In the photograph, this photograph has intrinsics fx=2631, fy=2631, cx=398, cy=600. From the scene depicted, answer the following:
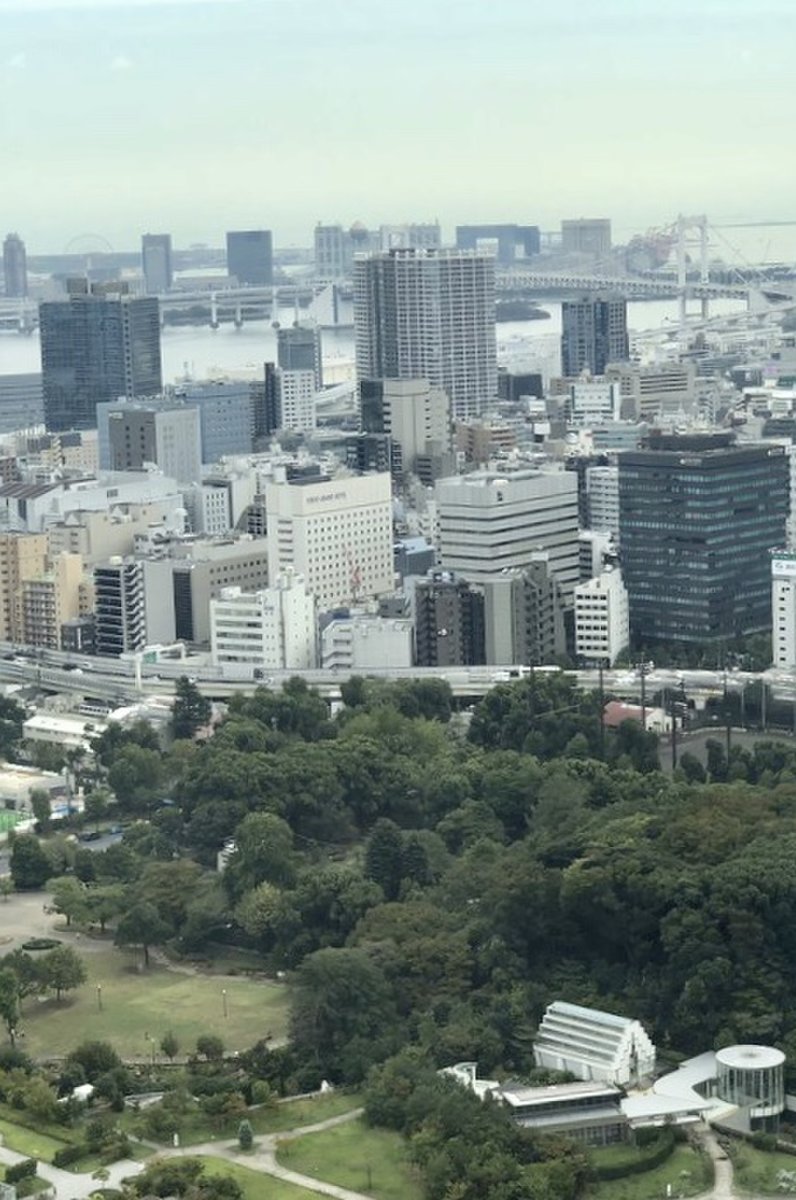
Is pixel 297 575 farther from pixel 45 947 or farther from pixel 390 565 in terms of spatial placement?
pixel 45 947

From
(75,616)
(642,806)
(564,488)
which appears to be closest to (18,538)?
(75,616)

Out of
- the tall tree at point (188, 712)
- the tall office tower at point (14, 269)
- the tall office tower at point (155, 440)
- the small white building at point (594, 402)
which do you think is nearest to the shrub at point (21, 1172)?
the tall tree at point (188, 712)

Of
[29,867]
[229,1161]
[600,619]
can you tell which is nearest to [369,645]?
[600,619]

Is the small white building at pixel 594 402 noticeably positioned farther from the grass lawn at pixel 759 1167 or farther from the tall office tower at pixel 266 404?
the grass lawn at pixel 759 1167

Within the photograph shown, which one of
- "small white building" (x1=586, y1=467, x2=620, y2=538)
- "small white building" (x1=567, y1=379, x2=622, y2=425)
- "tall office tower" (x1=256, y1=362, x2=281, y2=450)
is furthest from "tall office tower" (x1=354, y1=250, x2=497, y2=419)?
"small white building" (x1=586, y1=467, x2=620, y2=538)

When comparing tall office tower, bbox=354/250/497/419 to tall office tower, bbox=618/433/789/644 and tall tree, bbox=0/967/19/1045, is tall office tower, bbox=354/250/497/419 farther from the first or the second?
tall tree, bbox=0/967/19/1045
